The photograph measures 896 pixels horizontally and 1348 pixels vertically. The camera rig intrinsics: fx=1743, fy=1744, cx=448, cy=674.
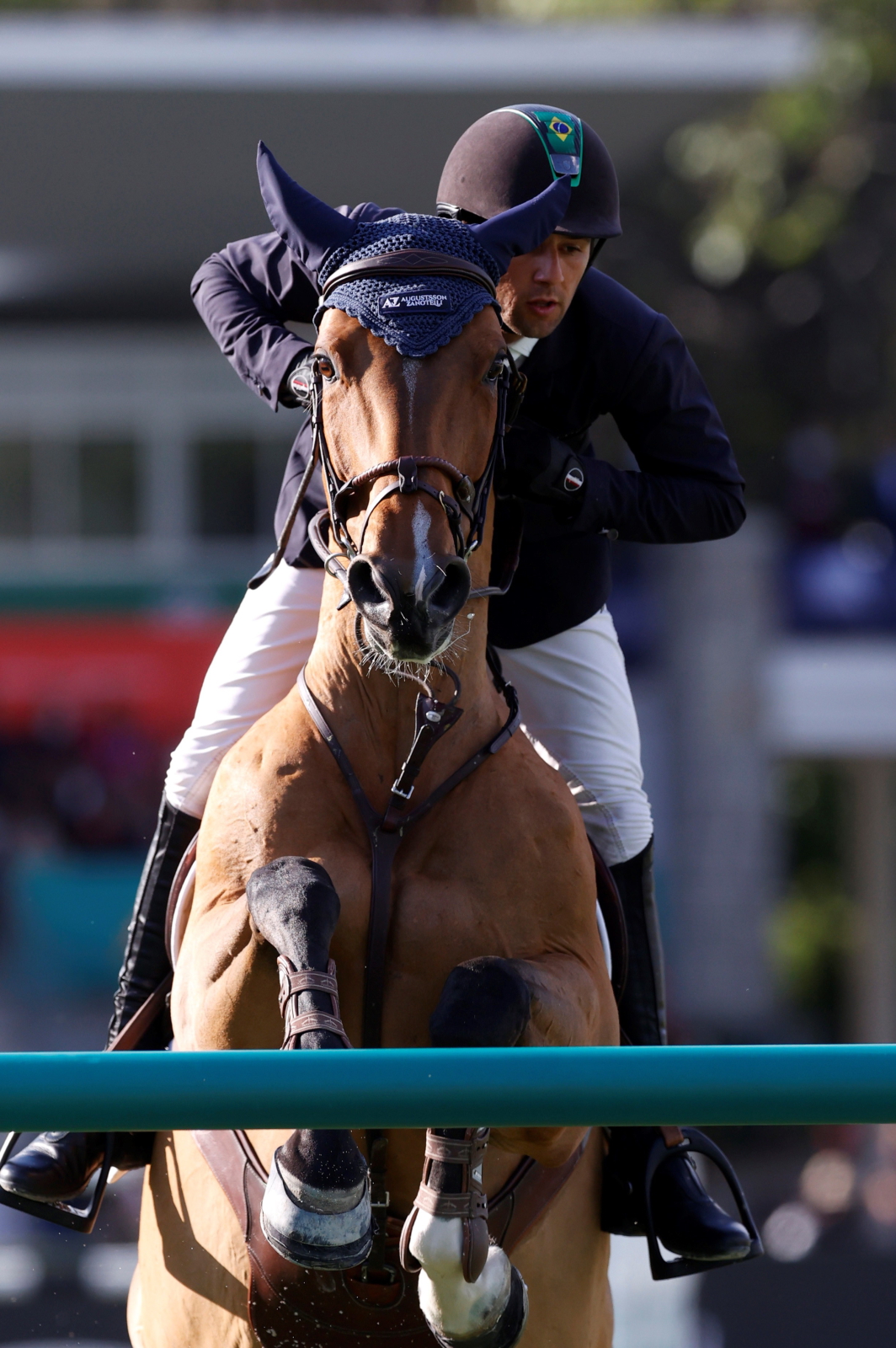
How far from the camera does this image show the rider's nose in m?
2.92

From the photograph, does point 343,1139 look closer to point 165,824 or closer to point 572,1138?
point 572,1138

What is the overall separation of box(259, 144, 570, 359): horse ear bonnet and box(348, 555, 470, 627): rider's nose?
455 millimetres

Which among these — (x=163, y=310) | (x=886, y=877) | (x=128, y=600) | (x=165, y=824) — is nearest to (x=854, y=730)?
(x=886, y=877)

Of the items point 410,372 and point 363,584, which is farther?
point 410,372

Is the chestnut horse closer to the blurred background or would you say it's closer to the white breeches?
the white breeches

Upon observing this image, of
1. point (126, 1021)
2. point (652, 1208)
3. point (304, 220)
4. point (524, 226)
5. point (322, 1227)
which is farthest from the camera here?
point (126, 1021)

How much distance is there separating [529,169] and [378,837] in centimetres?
154

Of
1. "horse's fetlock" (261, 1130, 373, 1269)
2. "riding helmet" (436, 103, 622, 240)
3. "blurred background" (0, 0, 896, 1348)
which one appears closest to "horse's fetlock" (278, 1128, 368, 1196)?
"horse's fetlock" (261, 1130, 373, 1269)

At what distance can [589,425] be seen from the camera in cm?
409

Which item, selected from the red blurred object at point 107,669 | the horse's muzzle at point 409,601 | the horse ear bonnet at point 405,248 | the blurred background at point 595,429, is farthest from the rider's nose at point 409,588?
the red blurred object at point 107,669

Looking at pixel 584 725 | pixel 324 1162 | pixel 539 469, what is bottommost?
pixel 324 1162

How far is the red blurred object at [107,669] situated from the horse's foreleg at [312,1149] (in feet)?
47.2

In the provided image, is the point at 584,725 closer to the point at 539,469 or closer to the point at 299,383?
the point at 539,469

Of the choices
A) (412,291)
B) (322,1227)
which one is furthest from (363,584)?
(322,1227)
